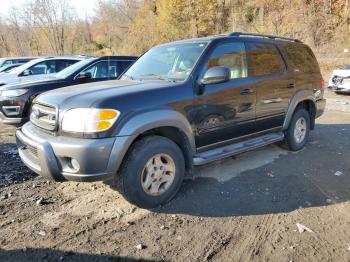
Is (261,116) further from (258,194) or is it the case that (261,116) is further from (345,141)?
(345,141)

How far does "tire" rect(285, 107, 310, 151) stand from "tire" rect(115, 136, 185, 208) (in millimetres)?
2600

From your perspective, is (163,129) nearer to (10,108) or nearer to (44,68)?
(10,108)

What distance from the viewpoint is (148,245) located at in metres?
3.14

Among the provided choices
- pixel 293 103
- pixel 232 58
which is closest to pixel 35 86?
pixel 232 58

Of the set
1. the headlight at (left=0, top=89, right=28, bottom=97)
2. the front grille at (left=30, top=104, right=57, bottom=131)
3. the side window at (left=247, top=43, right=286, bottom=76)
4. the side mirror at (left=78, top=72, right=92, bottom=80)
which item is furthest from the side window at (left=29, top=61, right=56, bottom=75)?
the side window at (left=247, top=43, right=286, bottom=76)

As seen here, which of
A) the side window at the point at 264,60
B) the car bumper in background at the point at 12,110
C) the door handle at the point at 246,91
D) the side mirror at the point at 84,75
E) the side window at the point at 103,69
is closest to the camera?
the door handle at the point at 246,91

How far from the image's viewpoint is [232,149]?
4.54 meters

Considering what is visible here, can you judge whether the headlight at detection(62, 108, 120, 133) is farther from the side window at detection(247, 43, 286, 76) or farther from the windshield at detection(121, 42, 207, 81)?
the side window at detection(247, 43, 286, 76)

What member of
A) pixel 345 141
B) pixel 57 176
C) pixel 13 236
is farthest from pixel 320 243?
Answer: pixel 345 141

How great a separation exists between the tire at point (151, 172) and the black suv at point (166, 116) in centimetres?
1

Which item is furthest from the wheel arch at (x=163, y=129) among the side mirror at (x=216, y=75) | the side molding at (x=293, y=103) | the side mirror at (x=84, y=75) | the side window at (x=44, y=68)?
the side window at (x=44, y=68)

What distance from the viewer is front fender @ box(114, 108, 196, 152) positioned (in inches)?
132

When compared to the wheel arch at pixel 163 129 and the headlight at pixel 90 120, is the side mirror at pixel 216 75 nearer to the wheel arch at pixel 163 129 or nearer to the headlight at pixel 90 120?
the wheel arch at pixel 163 129

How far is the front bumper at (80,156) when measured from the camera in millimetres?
3195
